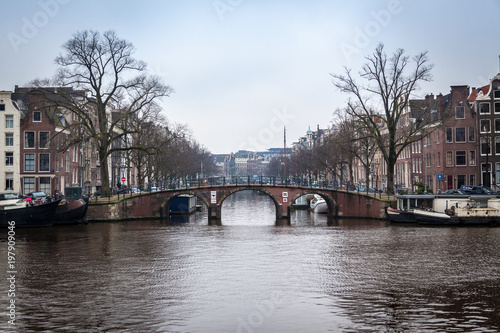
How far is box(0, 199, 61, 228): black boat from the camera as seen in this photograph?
47.9 m

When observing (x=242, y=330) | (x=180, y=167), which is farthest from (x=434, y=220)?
(x=180, y=167)

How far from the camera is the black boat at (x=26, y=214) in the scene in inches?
1887

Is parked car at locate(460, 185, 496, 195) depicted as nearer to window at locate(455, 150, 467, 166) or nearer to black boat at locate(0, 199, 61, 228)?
window at locate(455, 150, 467, 166)

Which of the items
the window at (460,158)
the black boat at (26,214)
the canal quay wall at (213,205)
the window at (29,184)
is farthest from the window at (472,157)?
the window at (29,184)

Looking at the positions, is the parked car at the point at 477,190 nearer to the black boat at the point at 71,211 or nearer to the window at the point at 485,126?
the window at the point at 485,126

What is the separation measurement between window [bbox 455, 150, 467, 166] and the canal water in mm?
23996

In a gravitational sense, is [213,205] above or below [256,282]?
above

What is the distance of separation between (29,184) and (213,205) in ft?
68.0

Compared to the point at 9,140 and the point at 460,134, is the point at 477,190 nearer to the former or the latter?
the point at 460,134

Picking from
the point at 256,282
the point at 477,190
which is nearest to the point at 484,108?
the point at 477,190

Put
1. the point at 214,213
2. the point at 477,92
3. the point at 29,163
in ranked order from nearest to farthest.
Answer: the point at 214,213, the point at 29,163, the point at 477,92

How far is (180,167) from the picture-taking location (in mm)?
92188

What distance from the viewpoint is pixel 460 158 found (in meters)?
66.8

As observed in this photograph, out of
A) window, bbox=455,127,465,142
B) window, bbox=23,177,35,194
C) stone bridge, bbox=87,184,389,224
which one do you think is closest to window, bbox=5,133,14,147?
window, bbox=23,177,35,194
